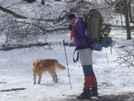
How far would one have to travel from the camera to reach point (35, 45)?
14797mm

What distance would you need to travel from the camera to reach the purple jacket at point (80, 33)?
21.8ft

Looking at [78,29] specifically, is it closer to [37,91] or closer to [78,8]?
[37,91]

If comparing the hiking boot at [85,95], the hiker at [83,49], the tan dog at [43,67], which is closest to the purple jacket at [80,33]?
the hiker at [83,49]

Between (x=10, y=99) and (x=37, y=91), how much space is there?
85 cm

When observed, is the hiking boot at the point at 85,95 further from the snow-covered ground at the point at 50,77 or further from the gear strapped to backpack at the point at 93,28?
the gear strapped to backpack at the point at 93,28

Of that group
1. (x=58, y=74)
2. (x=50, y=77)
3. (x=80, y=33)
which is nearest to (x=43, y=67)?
(x=50, y=77)

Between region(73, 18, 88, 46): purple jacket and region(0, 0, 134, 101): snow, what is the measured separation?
1211 mm

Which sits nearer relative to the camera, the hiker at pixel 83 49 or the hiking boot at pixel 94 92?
the hiker at pixel 83 49

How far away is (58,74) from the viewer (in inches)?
397

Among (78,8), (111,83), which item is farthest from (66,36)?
(111,83)

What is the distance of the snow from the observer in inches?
288

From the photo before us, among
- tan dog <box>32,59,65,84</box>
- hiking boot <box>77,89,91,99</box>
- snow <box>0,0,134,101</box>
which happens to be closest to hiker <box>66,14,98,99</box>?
hiking boot <box>77,89,91,99</box>

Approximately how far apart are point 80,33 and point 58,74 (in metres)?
3.63

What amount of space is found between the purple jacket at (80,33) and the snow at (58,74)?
3.97 feet
